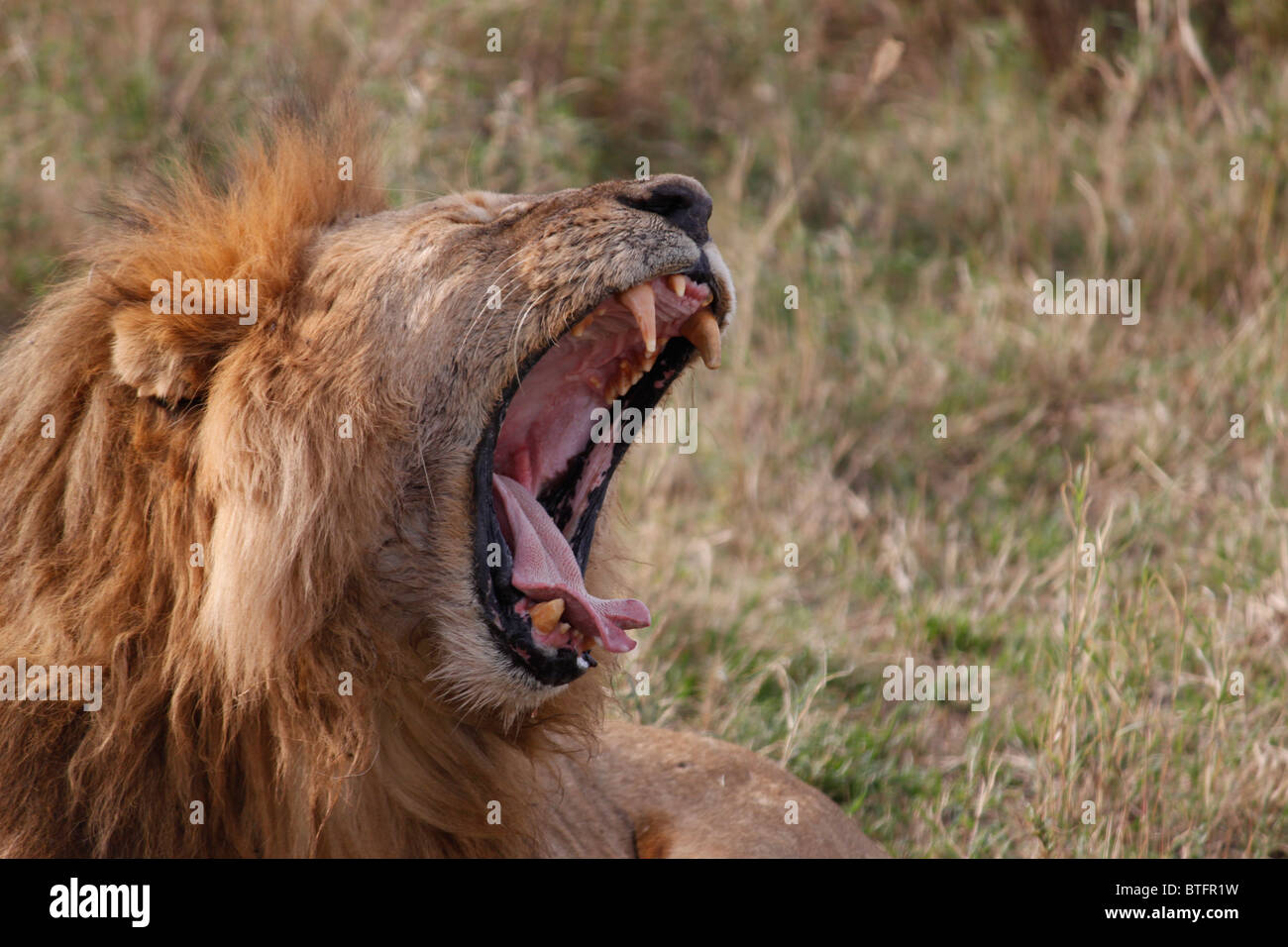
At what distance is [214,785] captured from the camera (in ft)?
9.55

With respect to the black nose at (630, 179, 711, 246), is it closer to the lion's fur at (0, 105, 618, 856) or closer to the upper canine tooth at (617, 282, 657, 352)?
the upper canine tooth at (617, 282, 657, 352)

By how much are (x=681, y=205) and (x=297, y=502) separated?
1.03 meters

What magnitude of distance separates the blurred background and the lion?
47 centimetres

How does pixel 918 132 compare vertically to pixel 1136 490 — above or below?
above

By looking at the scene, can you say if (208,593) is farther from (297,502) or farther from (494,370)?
(494,370)

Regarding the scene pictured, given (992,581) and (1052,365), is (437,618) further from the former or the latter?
(1052,365)

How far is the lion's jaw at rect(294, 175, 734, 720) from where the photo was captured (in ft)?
9.89

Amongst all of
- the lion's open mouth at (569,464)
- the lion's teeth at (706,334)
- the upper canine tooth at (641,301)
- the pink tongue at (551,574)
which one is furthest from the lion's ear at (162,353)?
the lion's teeth at (706,334)

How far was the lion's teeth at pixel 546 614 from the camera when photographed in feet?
10.2

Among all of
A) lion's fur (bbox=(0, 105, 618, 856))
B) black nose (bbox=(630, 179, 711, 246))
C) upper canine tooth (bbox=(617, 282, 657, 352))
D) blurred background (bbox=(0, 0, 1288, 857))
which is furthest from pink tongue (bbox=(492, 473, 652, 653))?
blurred background (bbox=(0, 0, 1288, 857))

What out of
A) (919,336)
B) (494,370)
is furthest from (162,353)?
(919,336)

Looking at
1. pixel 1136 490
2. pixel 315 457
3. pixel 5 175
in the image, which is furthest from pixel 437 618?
pixel 5 175

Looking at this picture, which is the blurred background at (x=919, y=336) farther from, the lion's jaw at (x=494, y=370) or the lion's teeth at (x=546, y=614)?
the lion's teeth at (x=546, y=614)

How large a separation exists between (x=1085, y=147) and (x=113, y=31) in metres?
4.79
